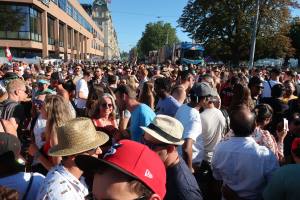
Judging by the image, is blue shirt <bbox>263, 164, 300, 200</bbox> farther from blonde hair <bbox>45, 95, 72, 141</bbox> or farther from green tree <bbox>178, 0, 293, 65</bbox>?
green tree <bbox>178, 0, 293, 65</bbox>

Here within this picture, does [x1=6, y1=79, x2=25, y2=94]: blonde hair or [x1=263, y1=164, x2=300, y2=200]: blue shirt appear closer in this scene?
[x1=263, y1=164, x2=300, y2=200]: blue shirt

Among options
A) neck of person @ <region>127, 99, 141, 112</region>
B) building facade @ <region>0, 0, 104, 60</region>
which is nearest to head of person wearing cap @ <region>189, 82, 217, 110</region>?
neck of person @ <region>127, 99, 141, 112</region>

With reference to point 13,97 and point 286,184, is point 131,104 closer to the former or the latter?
point 13,97

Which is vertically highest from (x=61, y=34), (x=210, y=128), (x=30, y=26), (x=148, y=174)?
(x=61, y=34)

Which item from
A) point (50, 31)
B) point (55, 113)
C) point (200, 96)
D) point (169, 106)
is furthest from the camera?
point (50, 31)

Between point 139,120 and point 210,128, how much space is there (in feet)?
3.06

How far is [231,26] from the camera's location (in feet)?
123

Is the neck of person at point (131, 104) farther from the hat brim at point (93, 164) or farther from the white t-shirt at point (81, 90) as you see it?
the white t-shirt at point (81, 90)

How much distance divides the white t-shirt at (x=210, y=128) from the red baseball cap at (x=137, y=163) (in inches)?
108

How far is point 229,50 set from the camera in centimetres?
3866

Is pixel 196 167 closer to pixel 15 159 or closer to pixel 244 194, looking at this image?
pixel 244 194

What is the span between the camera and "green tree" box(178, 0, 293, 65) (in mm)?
34000

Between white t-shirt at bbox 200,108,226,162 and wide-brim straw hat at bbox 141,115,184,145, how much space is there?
163cm

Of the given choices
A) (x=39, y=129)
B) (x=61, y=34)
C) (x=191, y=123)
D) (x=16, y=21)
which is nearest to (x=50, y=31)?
(x=61, y=34)
